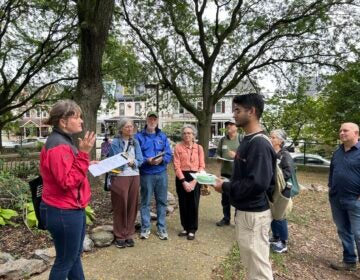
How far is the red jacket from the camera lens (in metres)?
2.58

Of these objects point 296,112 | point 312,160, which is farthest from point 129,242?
point 296,112

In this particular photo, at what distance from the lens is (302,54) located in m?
14.8

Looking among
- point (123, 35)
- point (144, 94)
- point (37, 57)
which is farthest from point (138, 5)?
point (37, 57)

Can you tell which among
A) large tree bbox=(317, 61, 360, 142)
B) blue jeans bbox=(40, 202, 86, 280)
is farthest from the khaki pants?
large tree bbox=(317, 61, 360, 142)

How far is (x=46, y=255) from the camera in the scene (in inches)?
157

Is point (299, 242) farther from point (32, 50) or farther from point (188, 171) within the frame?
point (32, 50)

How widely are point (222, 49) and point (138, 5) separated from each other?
4469mm

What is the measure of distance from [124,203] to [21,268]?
4.74 ft

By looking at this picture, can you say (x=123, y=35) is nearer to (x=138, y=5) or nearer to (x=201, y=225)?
(x=138, y=5)

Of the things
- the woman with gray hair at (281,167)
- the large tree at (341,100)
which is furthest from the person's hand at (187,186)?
the large tree at (341,100)

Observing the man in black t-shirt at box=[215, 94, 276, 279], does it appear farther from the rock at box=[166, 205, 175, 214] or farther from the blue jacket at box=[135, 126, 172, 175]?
the rock at box=[166, 205, 175, 214]

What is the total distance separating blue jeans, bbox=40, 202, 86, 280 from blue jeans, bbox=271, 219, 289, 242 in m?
3.19

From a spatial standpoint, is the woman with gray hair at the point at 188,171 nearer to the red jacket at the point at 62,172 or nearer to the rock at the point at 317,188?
the red jacket at the point at 62,172

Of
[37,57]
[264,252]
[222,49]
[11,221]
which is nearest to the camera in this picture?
[264,252]
